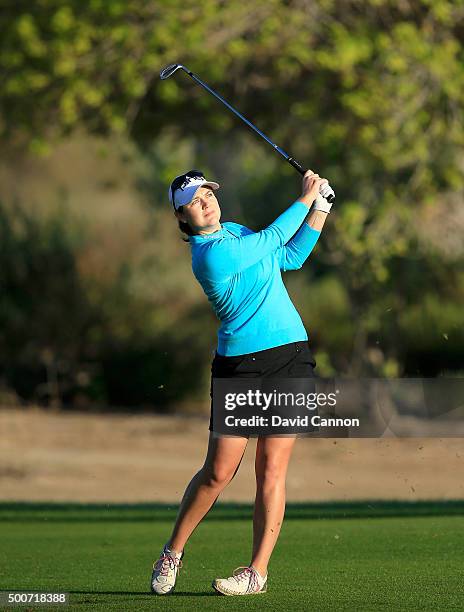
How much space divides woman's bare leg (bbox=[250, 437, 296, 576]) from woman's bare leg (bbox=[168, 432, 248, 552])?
12 cm

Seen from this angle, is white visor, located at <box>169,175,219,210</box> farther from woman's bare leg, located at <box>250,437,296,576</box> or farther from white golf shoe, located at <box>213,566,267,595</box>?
white golf shoe, located at <box>213,566,267,595</box>

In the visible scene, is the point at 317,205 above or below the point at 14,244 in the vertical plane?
below

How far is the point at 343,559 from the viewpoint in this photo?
7.54m

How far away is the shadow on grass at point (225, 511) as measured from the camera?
10.6 meters

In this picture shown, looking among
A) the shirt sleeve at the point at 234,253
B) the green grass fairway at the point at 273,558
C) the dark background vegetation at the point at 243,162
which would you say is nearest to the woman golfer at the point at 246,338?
the shirt sleeve at the point at 234,253

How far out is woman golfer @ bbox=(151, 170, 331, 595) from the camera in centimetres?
638

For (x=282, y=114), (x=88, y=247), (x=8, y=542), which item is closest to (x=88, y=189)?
(x=88, y=247)

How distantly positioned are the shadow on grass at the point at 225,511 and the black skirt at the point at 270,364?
395cm

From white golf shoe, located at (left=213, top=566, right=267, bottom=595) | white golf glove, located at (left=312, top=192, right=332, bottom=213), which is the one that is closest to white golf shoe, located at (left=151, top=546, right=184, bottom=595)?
white golf shoe, located at (left=213, top=566, right=267, bottom=595)

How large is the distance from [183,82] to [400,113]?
2.64 meters

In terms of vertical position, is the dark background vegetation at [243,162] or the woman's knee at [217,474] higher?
the dark background vegetation at [243,162]

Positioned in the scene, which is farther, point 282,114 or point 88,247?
point 88,247

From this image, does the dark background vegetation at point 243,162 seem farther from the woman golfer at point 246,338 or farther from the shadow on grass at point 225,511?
the woman golfer at point 246,338

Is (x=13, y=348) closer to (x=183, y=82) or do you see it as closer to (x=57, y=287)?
→ (x=57, y=287)
